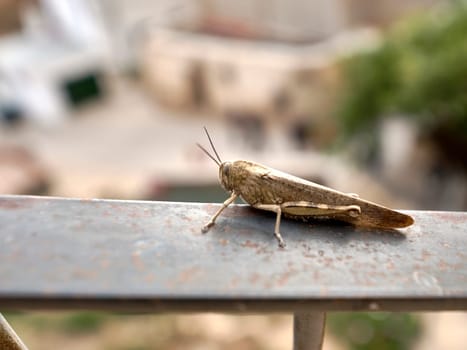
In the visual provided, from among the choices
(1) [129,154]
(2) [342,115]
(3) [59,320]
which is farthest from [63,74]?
(3) [59,320]

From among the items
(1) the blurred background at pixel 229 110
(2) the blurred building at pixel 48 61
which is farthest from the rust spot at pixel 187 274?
(2) the blurred building at pixel 48 61

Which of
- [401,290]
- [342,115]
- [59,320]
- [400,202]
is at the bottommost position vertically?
[59,320]

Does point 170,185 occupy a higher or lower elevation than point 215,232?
lower

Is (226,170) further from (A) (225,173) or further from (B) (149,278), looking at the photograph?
(B) (149,278)

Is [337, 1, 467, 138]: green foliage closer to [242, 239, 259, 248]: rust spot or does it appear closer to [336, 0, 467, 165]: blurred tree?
[336, 0, 467, 165]: blurred tree

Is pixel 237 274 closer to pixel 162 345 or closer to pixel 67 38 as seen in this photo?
pixel 162 345

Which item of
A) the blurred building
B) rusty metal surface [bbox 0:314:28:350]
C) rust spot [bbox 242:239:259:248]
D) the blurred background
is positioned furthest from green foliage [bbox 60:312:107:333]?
the blurred building
